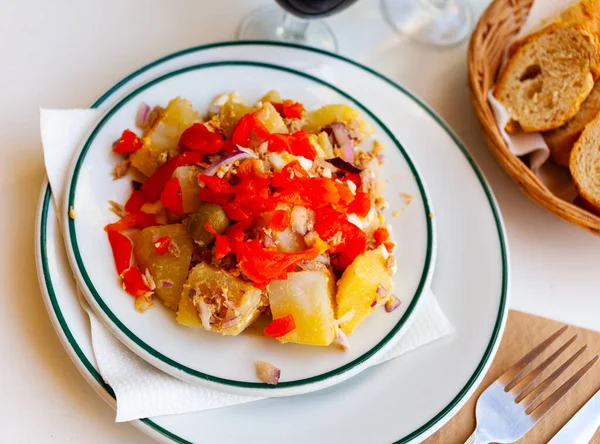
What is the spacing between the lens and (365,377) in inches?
64.2

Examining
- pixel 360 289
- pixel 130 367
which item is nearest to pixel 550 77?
pixel 360 289

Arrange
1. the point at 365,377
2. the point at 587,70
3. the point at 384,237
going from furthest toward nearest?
the point at 587,70
the point at 384,237
the point at 365,377

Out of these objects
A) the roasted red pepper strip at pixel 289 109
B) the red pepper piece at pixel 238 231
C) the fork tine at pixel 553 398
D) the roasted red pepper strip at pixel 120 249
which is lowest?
the fork tine at pixel 553 398

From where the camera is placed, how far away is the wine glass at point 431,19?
2566 millimetres

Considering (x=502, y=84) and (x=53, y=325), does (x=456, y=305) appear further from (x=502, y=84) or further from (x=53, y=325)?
(x=53, y=325)

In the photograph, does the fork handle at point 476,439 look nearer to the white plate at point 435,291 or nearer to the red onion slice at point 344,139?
the white plate at point 435,291

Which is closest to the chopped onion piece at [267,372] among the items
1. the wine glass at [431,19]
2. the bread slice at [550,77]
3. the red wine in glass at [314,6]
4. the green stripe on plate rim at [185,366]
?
the green stripe on plate rim at [185,366]

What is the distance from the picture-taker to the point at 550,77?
2197mm

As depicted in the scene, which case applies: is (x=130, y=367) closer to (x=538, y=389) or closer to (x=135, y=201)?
(x=135, y=201)

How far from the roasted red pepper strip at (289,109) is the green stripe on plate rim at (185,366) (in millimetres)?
185

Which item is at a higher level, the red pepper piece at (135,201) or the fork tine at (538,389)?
the red pepper piece at (135,201)

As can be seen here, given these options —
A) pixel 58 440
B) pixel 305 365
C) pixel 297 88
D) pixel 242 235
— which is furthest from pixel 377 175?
pixel 58 440

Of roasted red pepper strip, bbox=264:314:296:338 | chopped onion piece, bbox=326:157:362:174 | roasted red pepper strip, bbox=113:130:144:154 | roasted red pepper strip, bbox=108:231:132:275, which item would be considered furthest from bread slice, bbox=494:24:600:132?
roasted red pepper strip, bbox=108:231:132:275

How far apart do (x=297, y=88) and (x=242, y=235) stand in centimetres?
69
